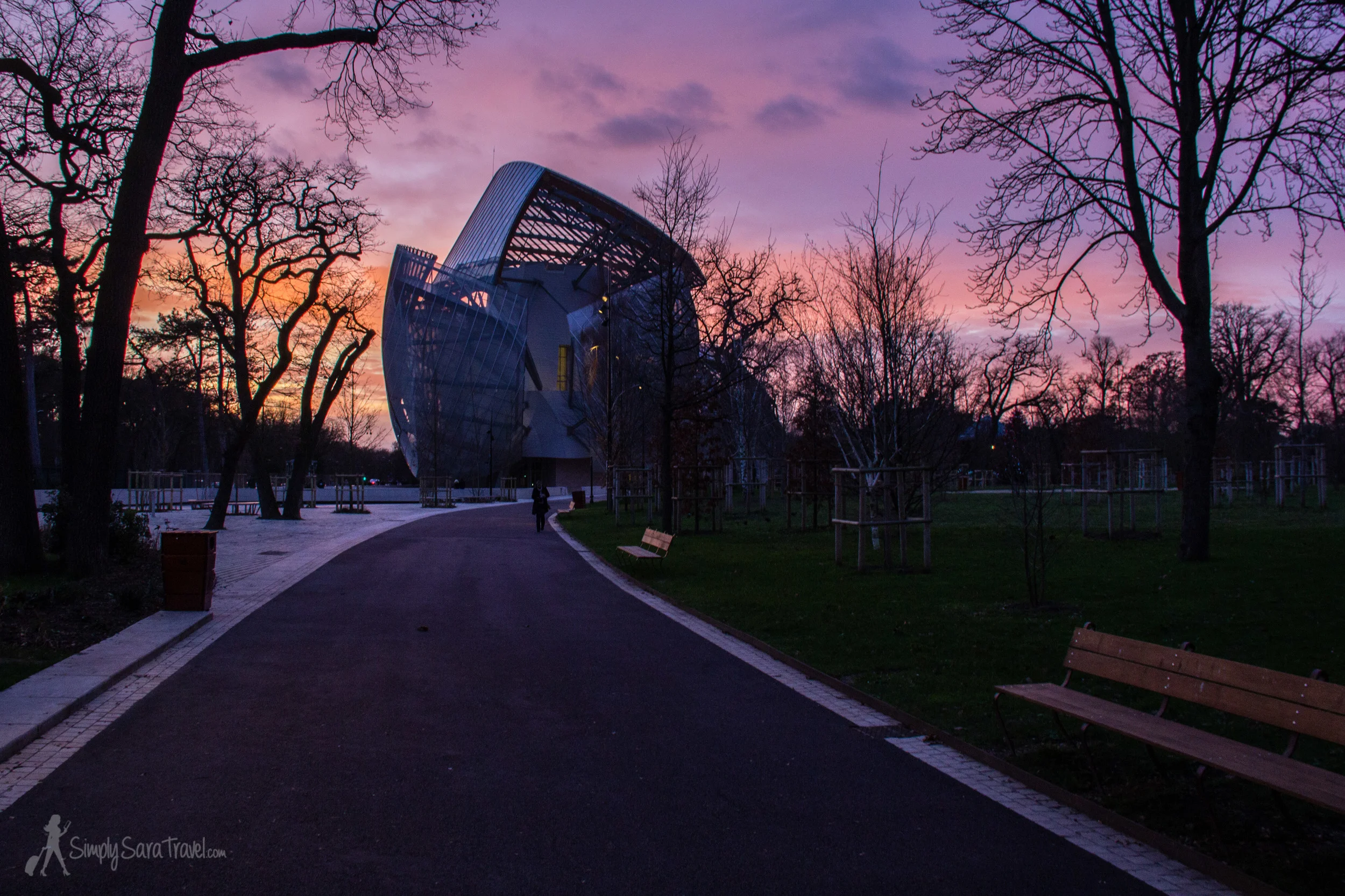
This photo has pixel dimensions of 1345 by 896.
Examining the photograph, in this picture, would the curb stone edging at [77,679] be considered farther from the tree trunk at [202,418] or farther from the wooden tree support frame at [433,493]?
the wooden tree support frame at [433,493]

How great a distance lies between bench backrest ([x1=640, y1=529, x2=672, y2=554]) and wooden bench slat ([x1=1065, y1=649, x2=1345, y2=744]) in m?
10.9

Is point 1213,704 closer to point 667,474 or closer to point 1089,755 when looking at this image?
point 1089,755

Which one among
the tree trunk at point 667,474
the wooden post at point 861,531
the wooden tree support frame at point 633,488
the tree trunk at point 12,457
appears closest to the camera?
the tree trunk at point 12,457

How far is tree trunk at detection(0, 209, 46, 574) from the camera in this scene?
13.1 meters

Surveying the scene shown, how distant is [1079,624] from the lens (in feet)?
32.4

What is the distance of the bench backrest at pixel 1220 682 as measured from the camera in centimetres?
439

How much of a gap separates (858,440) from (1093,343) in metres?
51.3

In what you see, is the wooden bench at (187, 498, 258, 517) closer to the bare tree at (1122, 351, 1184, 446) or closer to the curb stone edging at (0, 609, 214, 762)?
the curb stone edging at (0, 609, 214, 762)

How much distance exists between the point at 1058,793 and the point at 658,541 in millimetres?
12789

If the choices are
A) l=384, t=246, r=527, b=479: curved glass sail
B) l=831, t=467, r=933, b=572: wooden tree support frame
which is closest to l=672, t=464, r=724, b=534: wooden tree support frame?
l=831, t=467, r=933, b=572: wooden tree support frame

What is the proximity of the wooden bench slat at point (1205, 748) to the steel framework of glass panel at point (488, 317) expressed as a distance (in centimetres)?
6089

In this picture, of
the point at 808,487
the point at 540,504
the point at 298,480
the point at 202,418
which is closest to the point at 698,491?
the point at 808,487

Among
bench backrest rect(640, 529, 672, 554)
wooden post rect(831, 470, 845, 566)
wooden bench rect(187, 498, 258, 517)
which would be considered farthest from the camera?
wooden bench rect(187, 498, 258, 517)

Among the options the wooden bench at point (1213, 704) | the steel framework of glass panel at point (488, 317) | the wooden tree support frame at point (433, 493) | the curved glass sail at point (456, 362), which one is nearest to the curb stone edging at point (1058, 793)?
the wooden bench at point (1213, 704)
